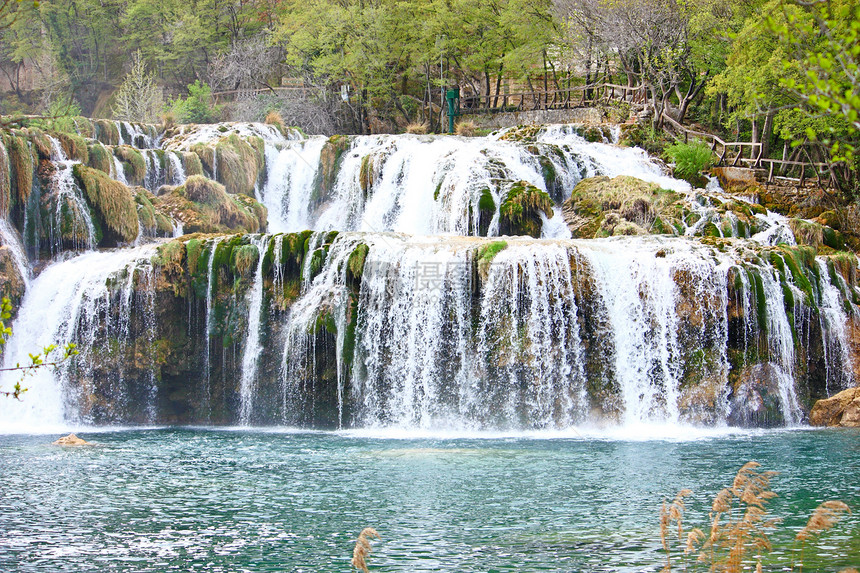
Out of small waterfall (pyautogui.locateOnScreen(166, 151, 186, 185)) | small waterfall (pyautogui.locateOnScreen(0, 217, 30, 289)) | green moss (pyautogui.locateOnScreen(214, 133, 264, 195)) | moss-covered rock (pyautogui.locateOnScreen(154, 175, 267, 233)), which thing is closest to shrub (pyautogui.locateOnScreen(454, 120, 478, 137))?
green moss (pyautogui.locateOnScreen(214, 133, 264, 195))

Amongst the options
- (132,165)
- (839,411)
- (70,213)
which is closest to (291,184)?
(132,165)

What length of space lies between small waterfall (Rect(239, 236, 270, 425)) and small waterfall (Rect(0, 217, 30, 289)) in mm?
5780

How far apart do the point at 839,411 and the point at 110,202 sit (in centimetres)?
1854

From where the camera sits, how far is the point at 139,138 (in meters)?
31.9

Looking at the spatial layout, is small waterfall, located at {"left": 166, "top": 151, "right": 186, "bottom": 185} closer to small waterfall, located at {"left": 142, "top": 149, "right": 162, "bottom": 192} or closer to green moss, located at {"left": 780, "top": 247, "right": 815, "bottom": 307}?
small waterfall, located at {"left": 142, "top": 149, "right": 162, "bottom": 192}

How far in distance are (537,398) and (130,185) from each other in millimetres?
14939

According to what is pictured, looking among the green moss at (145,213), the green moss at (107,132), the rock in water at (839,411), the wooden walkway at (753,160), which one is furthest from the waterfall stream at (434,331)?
the green moss at (107,132)

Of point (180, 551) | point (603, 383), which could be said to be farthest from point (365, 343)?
point (180, 551)

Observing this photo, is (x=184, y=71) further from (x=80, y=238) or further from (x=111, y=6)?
(x=80, y=238)

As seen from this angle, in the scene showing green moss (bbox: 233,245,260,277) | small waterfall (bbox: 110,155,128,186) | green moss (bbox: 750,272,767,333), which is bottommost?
green moss (bbox: 750,272,767,333)

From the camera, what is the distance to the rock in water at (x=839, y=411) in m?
17.8

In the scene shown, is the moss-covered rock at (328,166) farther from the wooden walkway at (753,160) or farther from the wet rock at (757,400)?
the wet rock at (757,400)

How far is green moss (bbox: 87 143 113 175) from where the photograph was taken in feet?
81.9

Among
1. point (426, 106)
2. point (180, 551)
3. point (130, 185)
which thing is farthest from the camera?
point (426, 106)
